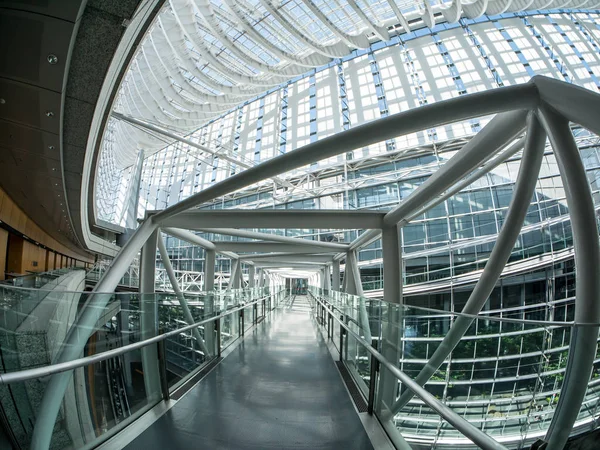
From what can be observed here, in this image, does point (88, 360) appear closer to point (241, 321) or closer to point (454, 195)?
point (241, 321)

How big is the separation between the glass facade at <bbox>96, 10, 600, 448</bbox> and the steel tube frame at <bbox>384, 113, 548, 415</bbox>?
84 mm

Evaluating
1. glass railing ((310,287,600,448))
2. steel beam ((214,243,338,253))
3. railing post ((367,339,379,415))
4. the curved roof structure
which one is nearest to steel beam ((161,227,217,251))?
steel beam ((214,243,338,253))

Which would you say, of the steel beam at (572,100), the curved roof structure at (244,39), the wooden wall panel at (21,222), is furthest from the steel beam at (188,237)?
the curved roof structure at (244,39)

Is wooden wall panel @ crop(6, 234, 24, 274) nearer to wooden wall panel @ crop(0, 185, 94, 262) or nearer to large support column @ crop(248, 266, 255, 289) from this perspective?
wooden wall panel @ crop(0, 185, 94, 262)

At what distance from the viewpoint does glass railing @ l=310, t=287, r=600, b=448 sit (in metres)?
1.72

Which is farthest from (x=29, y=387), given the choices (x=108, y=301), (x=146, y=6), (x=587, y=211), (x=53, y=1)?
(x=587, y=211)

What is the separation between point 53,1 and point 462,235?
18.2 metres

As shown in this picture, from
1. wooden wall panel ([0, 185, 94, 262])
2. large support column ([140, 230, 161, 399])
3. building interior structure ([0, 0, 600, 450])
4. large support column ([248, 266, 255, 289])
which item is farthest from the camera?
large support column ([248, 266, 255, 289])

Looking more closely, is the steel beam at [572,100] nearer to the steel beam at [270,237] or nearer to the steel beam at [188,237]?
the steel beam at [270,237]

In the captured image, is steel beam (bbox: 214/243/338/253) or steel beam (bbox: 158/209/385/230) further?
steel beam (bbox: 214/243/338/253)

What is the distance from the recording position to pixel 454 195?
1716cm

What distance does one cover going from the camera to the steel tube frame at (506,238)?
2.51 metres

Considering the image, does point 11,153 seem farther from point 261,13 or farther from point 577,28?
point 577,28

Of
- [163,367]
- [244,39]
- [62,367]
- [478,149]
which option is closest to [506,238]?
[478,149]
